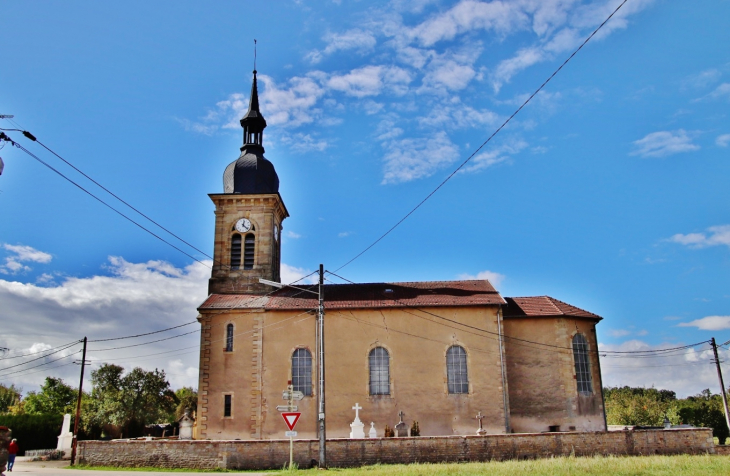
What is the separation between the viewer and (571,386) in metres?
27.9

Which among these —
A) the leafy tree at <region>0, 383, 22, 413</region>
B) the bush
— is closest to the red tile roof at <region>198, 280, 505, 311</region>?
the bush

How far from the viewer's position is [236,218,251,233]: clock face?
3316 cm

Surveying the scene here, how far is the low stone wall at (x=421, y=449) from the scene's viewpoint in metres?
20.4

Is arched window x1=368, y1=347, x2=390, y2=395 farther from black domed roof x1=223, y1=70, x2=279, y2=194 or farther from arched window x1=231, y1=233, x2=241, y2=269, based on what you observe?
black domed roof x1=223, y1=70, x2=279, y2=194

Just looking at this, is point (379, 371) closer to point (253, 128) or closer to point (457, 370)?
point (457, 370)

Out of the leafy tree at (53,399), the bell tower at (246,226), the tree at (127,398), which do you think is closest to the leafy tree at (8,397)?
the leafy tree at (53,399)

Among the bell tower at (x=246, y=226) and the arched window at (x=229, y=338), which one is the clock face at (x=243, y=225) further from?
the arched window at (x=229, y=338)

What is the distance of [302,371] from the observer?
93.8 ft

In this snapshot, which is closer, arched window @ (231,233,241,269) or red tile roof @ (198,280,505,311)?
red tile roof @ (198,280,505,311)

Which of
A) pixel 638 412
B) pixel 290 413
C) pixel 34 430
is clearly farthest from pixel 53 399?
pixel 638 412

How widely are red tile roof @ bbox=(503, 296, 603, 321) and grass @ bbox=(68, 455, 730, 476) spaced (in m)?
10.3

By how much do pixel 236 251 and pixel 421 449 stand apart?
56.1ft

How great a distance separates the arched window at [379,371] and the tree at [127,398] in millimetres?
24365

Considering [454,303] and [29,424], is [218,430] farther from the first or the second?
[29,424]
